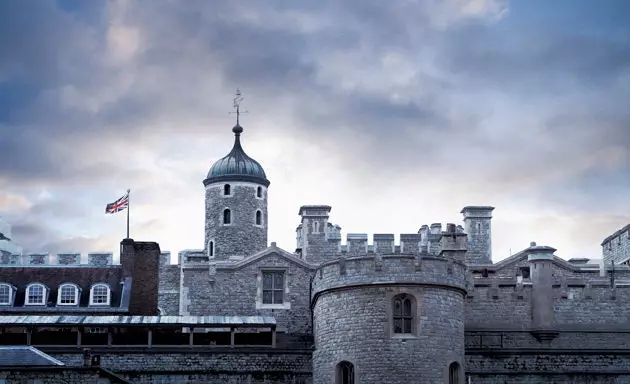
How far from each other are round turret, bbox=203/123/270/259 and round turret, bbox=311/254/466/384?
79.0ft

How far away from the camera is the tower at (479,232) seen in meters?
72.1

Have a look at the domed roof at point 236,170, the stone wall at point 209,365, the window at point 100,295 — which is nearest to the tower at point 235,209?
the domed roof at point 236,170

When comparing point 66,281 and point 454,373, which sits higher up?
Answer: point 66,281

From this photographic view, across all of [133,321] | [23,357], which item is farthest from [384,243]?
[23,357]

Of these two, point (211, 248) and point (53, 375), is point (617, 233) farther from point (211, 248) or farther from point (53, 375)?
point (53, 375)

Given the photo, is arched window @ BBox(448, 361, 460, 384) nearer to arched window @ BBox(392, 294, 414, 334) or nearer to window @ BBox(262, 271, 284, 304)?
arched window @ BBox(392, 294, 414, 334)

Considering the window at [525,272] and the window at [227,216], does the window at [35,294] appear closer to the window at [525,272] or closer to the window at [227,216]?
the window at [227,216]

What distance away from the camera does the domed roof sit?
2918 inches

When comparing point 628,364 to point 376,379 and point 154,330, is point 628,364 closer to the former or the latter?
point 376,379

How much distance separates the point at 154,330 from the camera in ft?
176

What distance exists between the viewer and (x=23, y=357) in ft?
151

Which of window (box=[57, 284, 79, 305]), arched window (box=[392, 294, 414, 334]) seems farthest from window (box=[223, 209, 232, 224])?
arched window (box=[392, 294, 414, 334])

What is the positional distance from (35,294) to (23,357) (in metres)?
14.9

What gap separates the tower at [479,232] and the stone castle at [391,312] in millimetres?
71
